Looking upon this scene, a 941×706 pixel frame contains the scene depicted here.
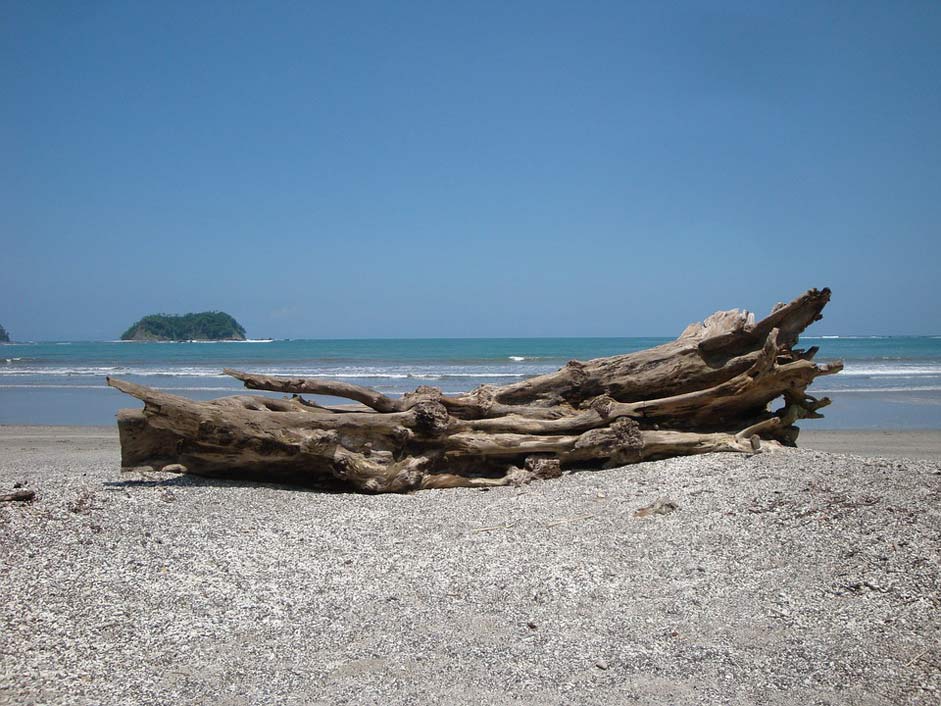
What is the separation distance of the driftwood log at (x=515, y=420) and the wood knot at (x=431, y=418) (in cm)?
→ 2

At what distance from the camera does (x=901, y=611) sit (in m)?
4.77

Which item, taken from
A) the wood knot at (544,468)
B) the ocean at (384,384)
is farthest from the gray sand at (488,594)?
the ocean at (384,384)

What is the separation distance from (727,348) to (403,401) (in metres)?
4.53

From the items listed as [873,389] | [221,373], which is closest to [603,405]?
[873,389]

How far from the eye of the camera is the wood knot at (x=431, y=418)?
27.9 ft

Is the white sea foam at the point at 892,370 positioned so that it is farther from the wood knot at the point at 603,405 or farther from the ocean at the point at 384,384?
the wood knot at the point at 603,405

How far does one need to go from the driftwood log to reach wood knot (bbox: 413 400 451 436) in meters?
0.02

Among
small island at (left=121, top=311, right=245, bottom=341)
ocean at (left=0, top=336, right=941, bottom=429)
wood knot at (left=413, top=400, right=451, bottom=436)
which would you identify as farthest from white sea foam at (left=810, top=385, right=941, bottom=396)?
small island at (left=121, top=311, right=245, bottom=341)

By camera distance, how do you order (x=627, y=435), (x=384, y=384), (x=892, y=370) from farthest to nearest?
(x=892, y=370), (x=384, y=384), (x=627, y=435)

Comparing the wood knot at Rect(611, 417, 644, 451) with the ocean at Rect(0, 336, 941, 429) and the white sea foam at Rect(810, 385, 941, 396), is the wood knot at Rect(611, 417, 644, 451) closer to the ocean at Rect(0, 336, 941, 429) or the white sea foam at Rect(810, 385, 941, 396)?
the ocean at Rect(0, 336, 941, 429)

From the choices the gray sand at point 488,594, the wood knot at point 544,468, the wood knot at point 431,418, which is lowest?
the gray sand at point 488,594

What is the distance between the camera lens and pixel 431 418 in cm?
852

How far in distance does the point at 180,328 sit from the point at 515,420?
381ft

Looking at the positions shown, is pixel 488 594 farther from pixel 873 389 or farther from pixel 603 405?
pixel 873 389
